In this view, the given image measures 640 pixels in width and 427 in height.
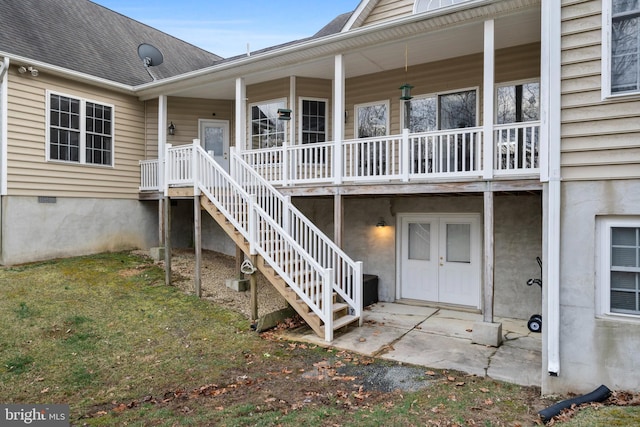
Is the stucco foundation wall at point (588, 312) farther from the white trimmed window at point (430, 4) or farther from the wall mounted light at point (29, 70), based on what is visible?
the wall mounted light at point (29, 70)

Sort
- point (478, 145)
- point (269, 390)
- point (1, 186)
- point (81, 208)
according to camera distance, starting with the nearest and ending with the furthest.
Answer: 1. point (269, 390)
2. point (478, 145)
3. point (1, 186)
4. point (81, 208)

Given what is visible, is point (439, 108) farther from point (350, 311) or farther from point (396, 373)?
point (396, 373)

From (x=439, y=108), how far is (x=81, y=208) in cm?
908

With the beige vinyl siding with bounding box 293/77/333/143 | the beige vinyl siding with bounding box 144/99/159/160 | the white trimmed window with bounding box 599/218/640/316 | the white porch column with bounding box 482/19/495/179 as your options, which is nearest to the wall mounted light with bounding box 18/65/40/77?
the beige vinyl siding with bounding box 144/99/159/160

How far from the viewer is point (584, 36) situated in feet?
14.8

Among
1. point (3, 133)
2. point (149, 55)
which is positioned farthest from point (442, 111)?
point (149, 55)

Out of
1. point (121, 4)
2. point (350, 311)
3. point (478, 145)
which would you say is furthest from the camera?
point (121, 4)

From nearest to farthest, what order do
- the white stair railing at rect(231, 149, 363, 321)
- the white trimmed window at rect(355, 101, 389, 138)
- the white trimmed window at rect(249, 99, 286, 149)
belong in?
the white stair railing at rect(231, 149, 363, 321) → the white trimmed window at rect(355, 101, 389, 138) → the white trimmed window at rect(249, 99, 286, 149)

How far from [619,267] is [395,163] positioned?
17.8 ft

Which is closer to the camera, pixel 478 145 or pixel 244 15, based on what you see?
pixel 478 145

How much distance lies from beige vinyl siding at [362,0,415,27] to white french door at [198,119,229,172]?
208 inches

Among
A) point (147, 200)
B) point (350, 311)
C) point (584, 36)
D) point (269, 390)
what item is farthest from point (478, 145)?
point (147, 200)

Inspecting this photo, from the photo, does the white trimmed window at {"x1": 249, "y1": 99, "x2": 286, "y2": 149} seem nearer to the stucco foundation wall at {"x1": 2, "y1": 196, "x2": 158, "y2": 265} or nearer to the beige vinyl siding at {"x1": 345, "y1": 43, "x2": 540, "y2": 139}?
the beige vinyl siding at {"x1": 345, "y1": 43, "x2": 540, "y2": 139}

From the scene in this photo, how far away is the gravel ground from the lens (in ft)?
26.4
